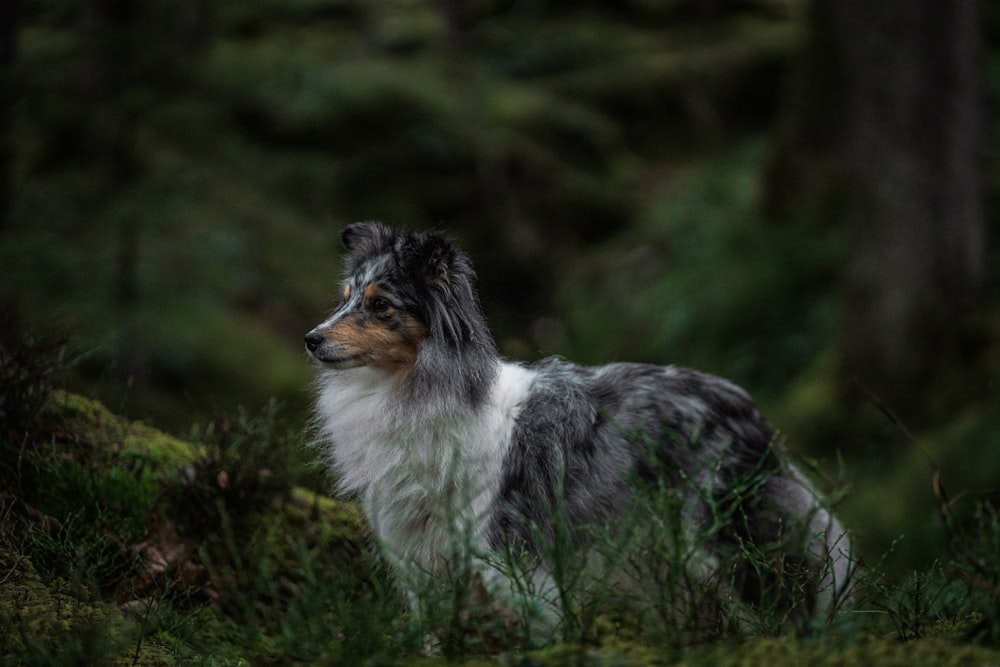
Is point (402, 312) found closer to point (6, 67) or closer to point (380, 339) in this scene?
point (380, 339)

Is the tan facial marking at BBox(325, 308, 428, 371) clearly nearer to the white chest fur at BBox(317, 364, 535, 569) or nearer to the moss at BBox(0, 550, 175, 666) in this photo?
the white chest fur at BBox(317, 364, 535, 569)

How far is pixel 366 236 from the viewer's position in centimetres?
468

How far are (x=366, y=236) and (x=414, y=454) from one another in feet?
3.65

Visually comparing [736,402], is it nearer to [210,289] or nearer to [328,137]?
[210,289]

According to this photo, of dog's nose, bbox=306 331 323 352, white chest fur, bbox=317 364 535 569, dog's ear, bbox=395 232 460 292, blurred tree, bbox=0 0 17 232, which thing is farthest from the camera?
blurred tree, bbox=0 0 17 232

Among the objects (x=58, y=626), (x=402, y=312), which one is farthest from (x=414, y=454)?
(x=58, y=626)

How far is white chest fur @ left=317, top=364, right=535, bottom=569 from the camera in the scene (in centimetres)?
408

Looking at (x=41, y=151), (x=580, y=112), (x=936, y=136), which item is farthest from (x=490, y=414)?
(x=580, y=112)

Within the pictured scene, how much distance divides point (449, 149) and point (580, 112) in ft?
9.57

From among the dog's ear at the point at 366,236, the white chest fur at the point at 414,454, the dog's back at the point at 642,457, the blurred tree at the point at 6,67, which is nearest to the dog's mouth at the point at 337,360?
the white chest fur at the point at 414,454

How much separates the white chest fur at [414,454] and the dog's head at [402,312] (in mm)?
160

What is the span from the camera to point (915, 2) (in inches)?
303

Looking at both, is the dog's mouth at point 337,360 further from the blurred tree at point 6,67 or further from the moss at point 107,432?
the blurred tree at point 6,67

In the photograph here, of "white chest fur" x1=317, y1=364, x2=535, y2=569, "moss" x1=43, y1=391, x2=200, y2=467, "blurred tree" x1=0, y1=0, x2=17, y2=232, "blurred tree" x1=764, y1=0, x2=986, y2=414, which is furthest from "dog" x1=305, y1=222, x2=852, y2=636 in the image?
"blurred tree" x1=0, y1=0, x2=17, y2=232
